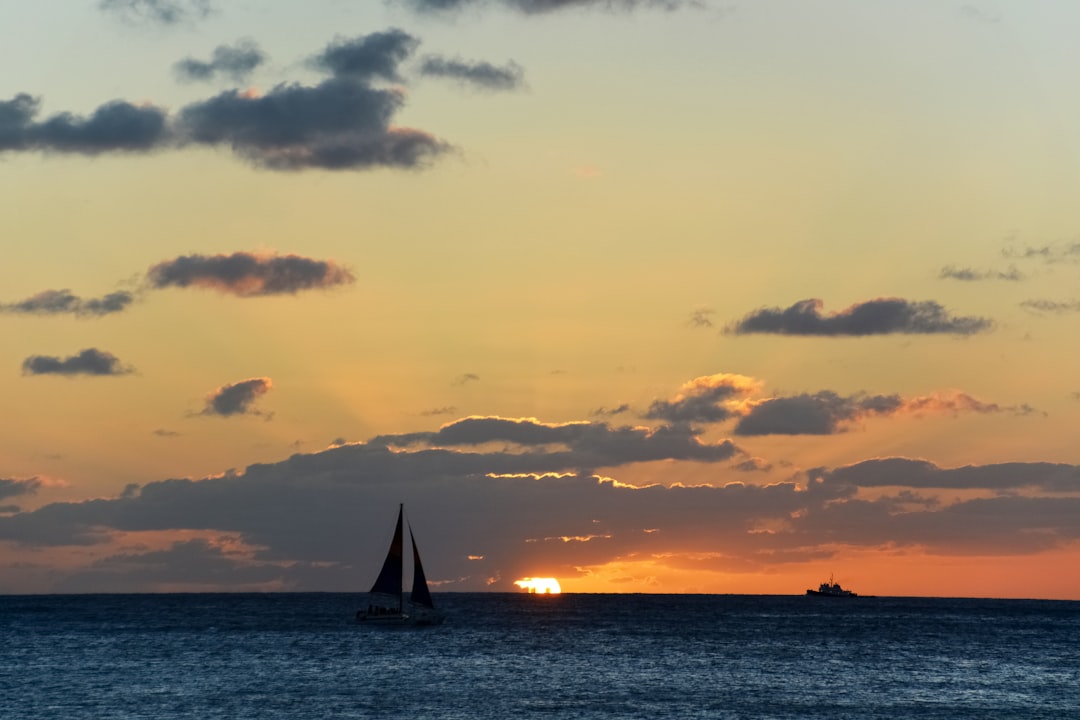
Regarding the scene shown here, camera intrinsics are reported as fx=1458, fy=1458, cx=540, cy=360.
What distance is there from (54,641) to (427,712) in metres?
105

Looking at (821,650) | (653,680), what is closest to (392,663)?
(653,680)

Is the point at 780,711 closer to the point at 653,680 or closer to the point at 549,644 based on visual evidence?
the point at 653,680

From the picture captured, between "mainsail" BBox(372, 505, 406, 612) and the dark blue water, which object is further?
"mainsail" BBox(372, 505, 406, 612)

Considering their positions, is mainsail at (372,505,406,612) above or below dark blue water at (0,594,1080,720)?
above

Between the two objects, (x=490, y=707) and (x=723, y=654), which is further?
(x=723, y=654)

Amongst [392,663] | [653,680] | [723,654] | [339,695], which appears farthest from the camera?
[723,654]

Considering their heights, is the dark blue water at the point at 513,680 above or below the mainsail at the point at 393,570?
below

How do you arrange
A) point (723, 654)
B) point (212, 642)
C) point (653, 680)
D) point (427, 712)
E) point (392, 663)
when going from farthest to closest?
1. point (212, 642)
2. point (723, 654)
3. point (392, 663)
4. point (653, 680)
5. point (427, 712)

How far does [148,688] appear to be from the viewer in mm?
126500

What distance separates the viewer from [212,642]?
7574 inches

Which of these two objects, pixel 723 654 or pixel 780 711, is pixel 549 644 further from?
pixel 780 711

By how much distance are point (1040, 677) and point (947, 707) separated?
37.5 metres

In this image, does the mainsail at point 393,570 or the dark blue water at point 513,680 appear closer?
the dark blue water at point 513,680

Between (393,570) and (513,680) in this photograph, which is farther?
(393,570)
